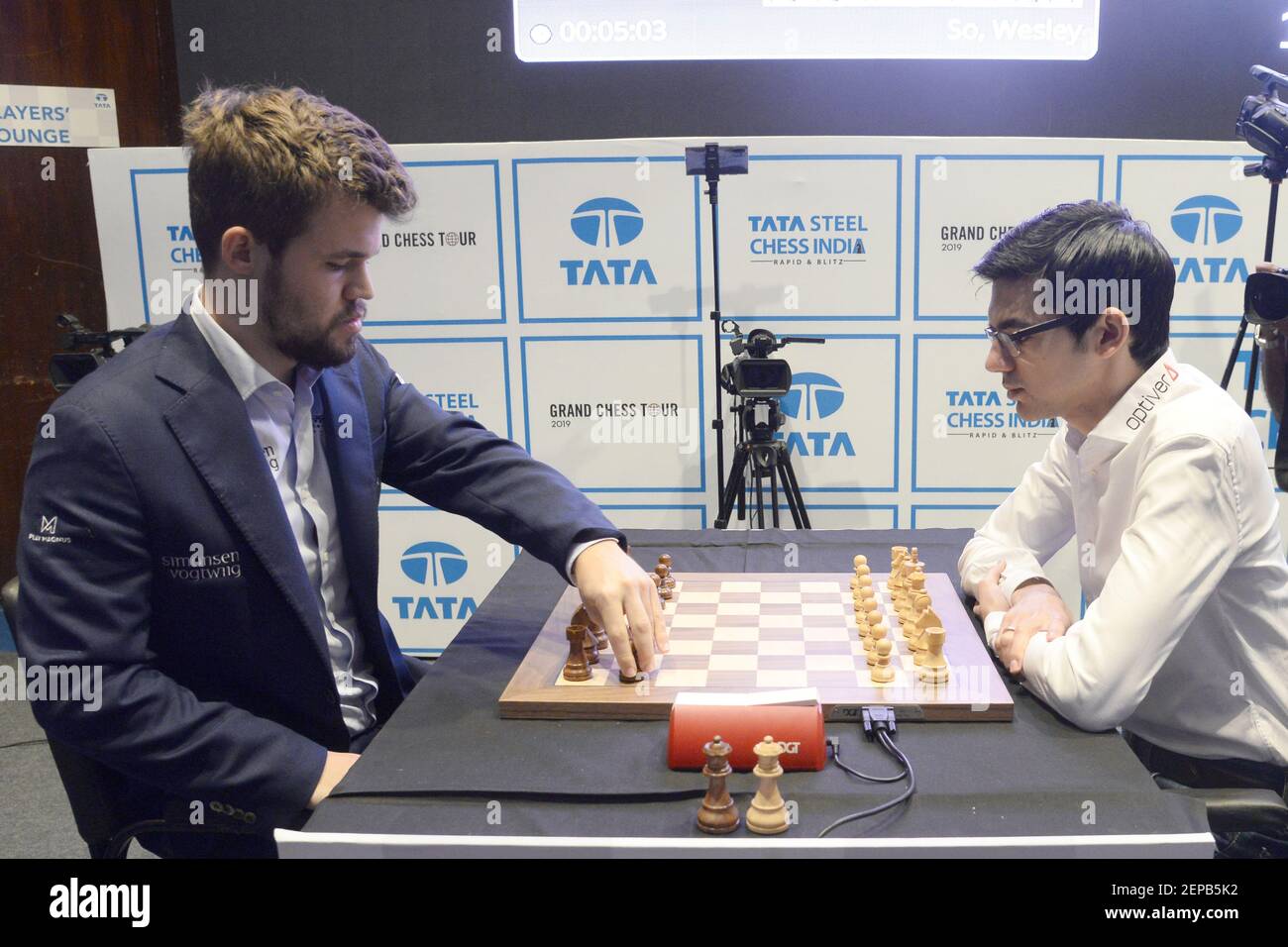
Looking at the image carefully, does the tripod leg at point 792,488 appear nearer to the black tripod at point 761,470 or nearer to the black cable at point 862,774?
the black tripod at point 761,470

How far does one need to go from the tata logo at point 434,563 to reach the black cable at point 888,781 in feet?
9.49

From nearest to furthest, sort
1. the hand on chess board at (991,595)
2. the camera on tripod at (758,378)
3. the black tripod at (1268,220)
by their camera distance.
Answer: the hand on chess board at (991,595)
the black tripod at (1268,220)
the camera on tripod at (758,378)

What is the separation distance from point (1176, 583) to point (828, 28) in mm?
3165

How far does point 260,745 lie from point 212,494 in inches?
15.0

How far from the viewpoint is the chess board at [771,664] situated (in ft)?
4.63

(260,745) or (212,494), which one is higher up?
(212,494)

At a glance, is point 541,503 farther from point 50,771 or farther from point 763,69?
point 763,69

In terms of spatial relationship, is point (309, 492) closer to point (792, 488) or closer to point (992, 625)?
point (992, 625)

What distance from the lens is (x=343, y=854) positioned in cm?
112

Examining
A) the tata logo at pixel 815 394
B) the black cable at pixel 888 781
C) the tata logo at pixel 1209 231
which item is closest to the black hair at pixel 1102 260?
the black cable at pixel 888 781

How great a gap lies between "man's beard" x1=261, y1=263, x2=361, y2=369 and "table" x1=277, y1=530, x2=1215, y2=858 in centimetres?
57

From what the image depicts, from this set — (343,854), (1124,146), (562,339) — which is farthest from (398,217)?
(1124,146)

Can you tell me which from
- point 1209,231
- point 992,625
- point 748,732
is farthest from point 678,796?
point 1209,231
